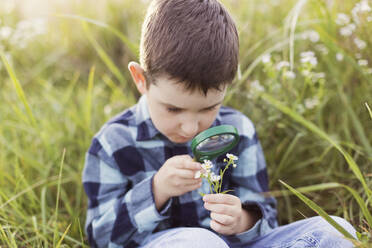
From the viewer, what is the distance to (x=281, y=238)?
1.60m

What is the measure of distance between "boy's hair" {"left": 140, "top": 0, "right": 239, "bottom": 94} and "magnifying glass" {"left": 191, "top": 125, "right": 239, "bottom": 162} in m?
0.17

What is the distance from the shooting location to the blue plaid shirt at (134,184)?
1.59 meters

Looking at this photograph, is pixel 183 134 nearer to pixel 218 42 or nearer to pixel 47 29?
pixel 218 42

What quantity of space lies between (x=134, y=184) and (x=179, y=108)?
50cm

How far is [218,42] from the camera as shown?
133cm

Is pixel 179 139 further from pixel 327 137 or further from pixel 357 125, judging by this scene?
pixel 357 125

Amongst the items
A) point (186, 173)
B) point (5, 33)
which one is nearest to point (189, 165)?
point (186, 173)

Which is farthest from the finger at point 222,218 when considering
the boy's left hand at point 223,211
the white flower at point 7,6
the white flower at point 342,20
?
the white flower at point 7,6

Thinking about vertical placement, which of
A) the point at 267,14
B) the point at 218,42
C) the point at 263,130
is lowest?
the point at 263,130

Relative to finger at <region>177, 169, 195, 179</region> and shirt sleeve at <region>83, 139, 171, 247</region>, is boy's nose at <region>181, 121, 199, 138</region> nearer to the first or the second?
finger at <region>177, 169, 195, 179</region>

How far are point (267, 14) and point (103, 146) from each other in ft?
6.60

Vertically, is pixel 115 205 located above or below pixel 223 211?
below

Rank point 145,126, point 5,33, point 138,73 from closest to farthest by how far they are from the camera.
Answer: point 138,73
point 145,126
point 5,33

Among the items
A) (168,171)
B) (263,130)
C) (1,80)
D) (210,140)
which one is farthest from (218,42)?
(1,80)
